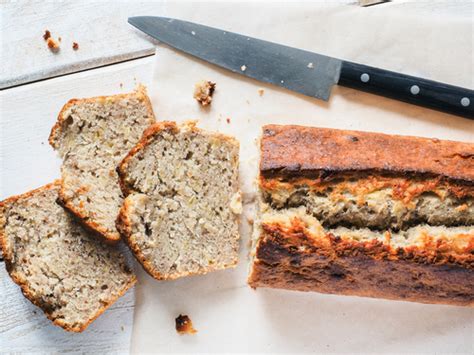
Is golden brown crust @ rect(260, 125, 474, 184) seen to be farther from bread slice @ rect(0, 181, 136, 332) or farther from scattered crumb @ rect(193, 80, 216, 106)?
bread slice @ rect(0, 181, 136, 332)

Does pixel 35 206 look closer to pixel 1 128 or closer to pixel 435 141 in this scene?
pixel 1 128

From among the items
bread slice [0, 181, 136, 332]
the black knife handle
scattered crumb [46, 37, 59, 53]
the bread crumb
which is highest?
the black knife handle

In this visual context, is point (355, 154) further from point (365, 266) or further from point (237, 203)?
point (237, 203)

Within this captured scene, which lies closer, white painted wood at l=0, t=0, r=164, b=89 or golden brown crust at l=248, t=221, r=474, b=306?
golden brown crust at l=248, t=221, r=474, b=306

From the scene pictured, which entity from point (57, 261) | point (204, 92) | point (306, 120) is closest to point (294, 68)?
point (306, 120)

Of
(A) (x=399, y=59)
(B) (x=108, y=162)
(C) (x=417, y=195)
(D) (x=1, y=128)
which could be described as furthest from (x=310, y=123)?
(D) (x=1, y=128)

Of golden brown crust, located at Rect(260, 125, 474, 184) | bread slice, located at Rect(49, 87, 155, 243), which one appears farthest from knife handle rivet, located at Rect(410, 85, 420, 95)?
bread slice, located at Rect(49, 87, 155, 243)
